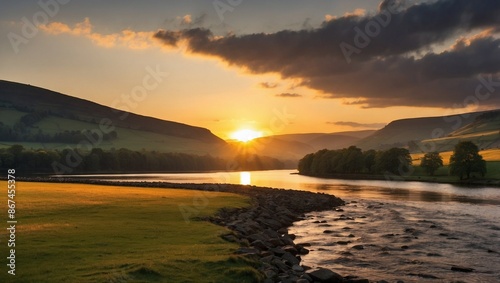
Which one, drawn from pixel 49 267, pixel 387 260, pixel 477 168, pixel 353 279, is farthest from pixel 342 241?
pixel 477 168

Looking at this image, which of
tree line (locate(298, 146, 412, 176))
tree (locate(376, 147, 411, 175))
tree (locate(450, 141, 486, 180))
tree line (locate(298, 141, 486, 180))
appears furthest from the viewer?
tree line (locate(298, 146, 412, 176))

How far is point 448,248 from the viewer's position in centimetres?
3431

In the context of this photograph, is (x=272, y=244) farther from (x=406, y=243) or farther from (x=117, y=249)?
(x=406, y=243)

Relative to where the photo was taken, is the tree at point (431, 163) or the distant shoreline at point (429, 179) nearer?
the distant shoreline at point (429, 179)

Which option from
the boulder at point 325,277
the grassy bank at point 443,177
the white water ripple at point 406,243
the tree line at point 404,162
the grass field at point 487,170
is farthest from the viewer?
the grass field at point 487,170

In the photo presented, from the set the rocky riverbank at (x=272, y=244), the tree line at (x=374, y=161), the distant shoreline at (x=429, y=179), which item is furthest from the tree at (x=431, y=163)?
the rocky riverbank at (x=272, y=244)

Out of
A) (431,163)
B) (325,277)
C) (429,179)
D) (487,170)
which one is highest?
(431,163)

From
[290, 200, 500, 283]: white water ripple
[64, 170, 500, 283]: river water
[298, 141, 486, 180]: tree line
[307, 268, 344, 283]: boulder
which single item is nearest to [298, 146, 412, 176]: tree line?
[298, 141, 486, 180]: tree line

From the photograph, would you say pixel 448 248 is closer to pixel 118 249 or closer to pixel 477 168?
pixel 118 249

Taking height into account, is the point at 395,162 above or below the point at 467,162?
above

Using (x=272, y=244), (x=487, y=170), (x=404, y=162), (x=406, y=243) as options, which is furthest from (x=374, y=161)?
(x=272, y=244)

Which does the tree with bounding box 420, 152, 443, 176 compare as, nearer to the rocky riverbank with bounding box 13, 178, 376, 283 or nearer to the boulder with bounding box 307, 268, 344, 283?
the rocky riverbank with bounding box 13, 178, 376, 283

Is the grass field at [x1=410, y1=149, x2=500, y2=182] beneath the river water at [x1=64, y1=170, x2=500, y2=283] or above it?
above

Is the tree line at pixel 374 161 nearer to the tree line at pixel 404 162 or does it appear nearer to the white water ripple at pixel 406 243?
the tree line at pixel 404 162
